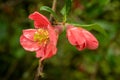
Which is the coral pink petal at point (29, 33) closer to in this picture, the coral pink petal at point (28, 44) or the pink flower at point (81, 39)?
the coral pink petal at point (28, 44)

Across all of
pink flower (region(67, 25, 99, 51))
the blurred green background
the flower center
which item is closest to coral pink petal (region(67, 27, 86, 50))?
pink flower (region(67, 25, 99, 51))

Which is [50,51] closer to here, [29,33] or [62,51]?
[29,33]

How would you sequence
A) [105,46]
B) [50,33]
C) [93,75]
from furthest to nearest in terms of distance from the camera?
[93,75], [105,46], [50,33]

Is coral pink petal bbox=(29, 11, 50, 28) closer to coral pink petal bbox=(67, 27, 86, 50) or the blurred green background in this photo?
coral pink petal bbox=(67, 27, 86, 50)

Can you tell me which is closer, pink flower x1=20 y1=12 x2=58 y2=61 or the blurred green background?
pink flower x1=20 y1=12 x2=58 y2=61

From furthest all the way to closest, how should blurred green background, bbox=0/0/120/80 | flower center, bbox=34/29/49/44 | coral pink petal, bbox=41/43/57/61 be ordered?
blurred green background, bbox=0/0/120/80
flower center, bbox=34/29/49/44
coral pink petal, bbox=41/43/57/61

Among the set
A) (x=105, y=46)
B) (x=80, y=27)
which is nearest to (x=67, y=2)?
(x=80, y=27)

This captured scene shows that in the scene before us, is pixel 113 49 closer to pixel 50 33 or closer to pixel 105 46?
pixel 105 46

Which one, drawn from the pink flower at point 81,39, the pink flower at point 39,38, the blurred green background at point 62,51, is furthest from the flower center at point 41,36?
the blurred green background at point 62,51

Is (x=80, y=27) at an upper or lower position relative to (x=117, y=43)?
upper
